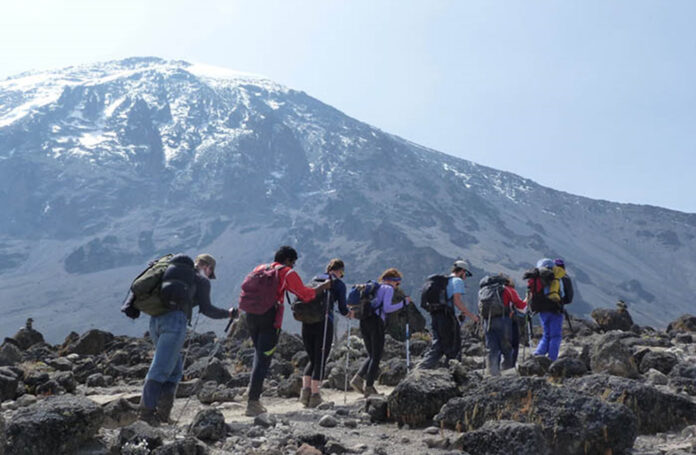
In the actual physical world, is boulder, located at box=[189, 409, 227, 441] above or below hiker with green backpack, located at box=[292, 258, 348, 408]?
below

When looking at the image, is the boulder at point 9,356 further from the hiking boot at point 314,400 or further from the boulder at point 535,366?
the boulder at point 535,366

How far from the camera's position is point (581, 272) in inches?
7613

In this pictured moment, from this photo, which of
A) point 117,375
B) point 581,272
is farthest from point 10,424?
point 581,272

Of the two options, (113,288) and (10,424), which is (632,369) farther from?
(113,288)

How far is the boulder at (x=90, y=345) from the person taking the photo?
2212cm

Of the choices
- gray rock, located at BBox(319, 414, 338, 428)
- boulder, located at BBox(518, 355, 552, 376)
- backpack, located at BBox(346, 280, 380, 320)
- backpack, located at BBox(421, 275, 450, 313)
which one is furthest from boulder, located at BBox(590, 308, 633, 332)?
gray rock, located at BBox(319, 414, 338, 428)

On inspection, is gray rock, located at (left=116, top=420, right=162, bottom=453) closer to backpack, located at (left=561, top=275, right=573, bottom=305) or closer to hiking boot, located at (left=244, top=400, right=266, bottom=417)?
hiking boot, located at (left=244, top=400, right=266, bottom=417)

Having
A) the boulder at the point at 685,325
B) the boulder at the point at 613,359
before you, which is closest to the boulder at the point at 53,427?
the boulder at the point at 613,359

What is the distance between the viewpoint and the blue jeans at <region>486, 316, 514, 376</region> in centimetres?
935

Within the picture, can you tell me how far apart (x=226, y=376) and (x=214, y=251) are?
173 metres

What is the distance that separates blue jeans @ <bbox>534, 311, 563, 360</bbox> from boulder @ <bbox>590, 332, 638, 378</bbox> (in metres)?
0.61

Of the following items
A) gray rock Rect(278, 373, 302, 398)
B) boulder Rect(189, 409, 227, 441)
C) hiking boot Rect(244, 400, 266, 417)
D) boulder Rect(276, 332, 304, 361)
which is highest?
boulder Rect(189, 409, 227, 441)

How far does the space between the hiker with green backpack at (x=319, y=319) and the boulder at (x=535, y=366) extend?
280cm

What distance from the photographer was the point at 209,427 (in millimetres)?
5633
